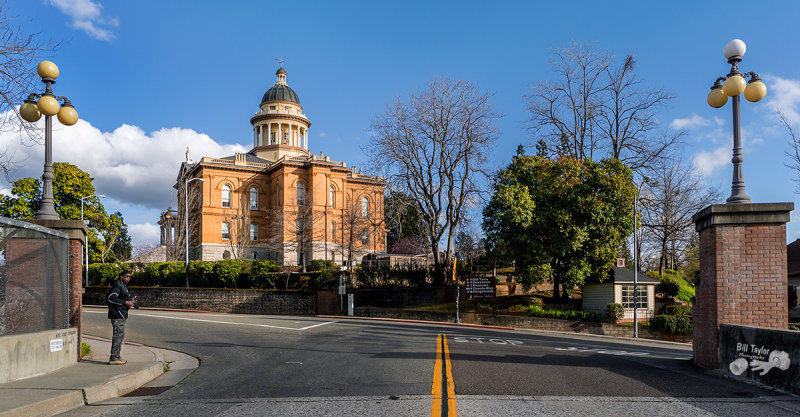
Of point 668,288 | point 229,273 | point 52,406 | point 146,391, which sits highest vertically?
point 52,406

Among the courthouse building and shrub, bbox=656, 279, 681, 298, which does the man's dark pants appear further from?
the courthouse building

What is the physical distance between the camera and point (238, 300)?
3894cm

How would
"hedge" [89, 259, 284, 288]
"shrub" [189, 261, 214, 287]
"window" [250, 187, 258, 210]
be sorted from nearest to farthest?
1. "hedge" [89, 259, 284, 288]
2. "shrub" [189, 261, 214, 287]
3. "window" [250, 187, 258, 210]

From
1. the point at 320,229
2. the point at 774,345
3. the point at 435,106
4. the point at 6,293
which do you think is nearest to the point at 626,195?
the point at 435,106

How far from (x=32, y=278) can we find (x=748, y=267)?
12086mm

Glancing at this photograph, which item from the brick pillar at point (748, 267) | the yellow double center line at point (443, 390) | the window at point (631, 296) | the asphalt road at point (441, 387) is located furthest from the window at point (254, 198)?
the brick pillar at point (748, 267)

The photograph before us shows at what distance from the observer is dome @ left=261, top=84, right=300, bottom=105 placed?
74.4 metres

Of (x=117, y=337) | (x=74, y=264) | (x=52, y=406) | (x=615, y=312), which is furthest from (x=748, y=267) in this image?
(x=615, y=312)

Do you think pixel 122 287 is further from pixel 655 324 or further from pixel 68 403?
pixel 655 324

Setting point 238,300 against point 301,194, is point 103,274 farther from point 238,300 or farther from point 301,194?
point 301,194

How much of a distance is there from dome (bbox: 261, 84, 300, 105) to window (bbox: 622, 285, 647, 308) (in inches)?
2095

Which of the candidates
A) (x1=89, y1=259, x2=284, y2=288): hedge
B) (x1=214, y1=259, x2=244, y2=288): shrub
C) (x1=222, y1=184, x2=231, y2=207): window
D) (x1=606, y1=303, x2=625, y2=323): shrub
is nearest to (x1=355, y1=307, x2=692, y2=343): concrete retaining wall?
(x1=606, y1=303, x2=625, y2=323): shrub

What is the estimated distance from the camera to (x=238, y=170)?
65.1m

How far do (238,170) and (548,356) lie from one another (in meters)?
57.4
